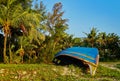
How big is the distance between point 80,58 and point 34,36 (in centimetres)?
408

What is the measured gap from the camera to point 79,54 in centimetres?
2352

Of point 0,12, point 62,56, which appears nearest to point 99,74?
point 62,56

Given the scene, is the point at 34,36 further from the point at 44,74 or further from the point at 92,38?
the point at 92,38

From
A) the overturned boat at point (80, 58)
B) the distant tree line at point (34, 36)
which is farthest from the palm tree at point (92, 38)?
the overturned boat at point (80, 58)

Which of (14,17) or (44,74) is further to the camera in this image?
(14,17)

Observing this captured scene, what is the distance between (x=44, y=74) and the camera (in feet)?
63.0

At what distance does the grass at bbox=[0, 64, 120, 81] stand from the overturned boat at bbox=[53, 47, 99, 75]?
853mm

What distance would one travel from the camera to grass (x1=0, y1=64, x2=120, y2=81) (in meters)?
18.5

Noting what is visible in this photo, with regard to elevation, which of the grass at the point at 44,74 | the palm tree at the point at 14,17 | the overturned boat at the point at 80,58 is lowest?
the grass at the point at 44,74

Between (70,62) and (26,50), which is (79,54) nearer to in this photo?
(70,62)

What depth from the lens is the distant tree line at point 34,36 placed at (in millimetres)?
21922

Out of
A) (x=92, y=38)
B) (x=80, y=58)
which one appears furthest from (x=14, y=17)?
(x=92, y=38)

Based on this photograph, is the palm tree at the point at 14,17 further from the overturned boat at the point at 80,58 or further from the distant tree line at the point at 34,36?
the overturned boat at the point at 80,58

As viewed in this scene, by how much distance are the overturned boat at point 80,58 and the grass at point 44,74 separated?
2.80 feet
